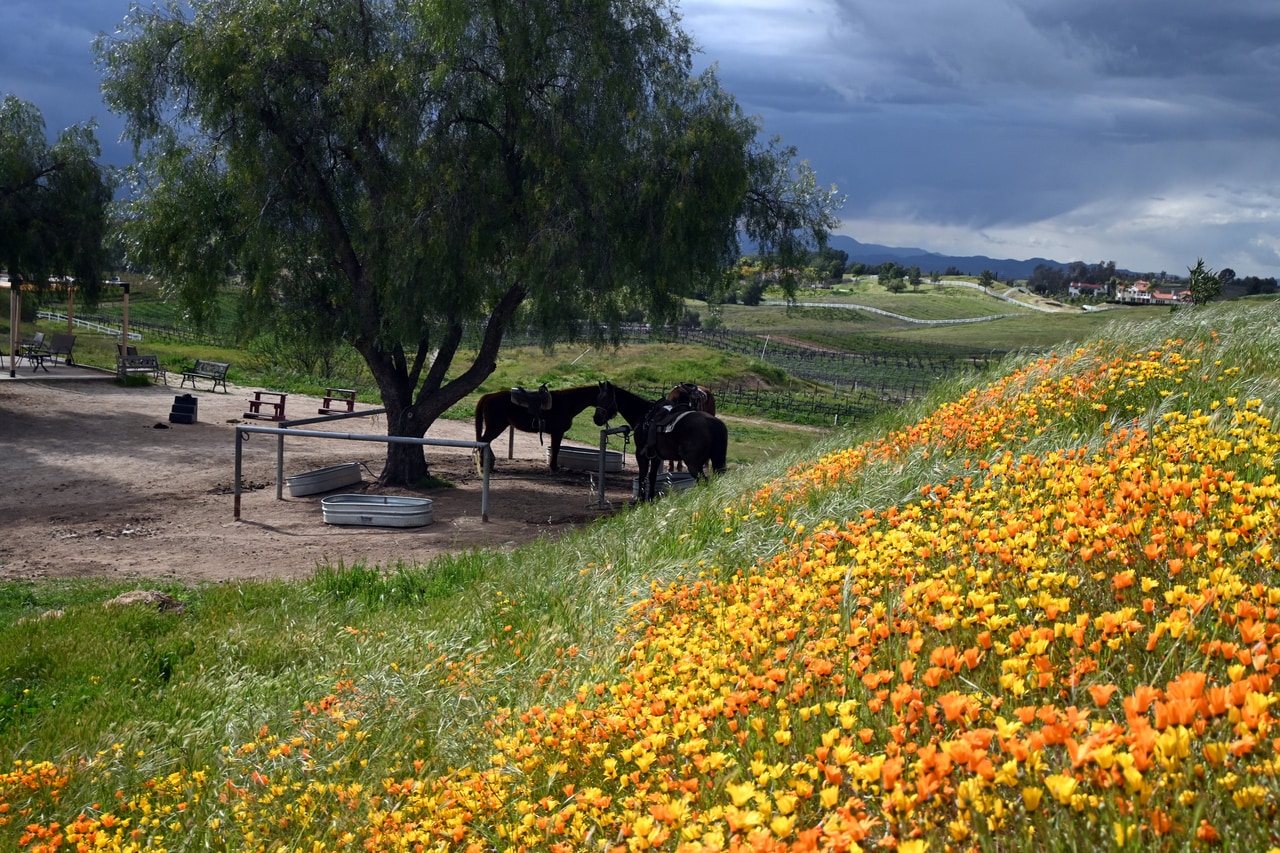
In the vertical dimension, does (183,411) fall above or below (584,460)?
above

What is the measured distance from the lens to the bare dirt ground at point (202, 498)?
1216cm

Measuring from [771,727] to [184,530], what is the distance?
1268cm

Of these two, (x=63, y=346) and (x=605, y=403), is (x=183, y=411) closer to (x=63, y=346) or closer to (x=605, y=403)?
(x=605, y=403)

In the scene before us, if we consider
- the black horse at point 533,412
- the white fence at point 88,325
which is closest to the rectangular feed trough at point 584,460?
the black horse at point 533,412

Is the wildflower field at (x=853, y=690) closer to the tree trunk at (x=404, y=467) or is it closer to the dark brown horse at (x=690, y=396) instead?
the dark brown horse at (x=690, y=396)

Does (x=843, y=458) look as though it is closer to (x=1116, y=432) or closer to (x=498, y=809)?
(x=1116, y=432)

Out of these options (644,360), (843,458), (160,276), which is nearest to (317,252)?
(160,276)

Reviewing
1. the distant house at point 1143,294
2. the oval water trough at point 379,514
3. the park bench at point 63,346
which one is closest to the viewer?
the oval water trough at point 379,514

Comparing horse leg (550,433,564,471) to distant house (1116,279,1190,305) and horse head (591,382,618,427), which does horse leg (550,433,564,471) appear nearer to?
horse head (591,382,618,427)

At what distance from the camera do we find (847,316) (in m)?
104

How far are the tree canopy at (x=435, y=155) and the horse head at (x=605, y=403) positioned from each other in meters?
1.99

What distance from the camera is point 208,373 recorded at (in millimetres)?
34094

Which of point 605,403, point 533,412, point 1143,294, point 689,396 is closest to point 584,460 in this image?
point 533,412

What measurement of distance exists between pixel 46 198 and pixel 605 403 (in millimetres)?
17529
